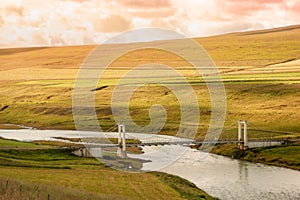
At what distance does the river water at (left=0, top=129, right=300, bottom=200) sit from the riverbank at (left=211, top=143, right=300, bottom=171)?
2.34 meters

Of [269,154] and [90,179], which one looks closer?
[90,179]

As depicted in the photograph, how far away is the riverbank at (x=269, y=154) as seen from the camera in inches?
2682

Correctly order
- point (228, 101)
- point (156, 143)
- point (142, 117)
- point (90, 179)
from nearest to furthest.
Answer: point (90, 179) → point (156, 143) → point (142, 117) → point (228, 101)

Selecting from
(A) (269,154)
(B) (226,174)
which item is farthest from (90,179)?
(A) (269,154)

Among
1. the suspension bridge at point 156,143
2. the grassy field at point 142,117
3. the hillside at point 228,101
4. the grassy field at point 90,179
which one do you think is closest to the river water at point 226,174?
the suspension bridge at point 156,143

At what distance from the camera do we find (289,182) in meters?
53.7

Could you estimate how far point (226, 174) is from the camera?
58.5 metres

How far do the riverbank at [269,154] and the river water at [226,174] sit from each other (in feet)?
7.67

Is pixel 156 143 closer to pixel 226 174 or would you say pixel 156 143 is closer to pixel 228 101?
pixel 226 174

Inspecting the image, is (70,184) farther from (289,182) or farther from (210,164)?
(210,164)

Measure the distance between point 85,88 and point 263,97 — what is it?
7251 cm

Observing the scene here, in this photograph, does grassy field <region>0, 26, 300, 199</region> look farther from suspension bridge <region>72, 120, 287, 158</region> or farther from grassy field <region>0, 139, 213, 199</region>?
suspension bridge <region>72, 120, 287, 158</region>

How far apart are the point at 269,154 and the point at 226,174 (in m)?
17.3

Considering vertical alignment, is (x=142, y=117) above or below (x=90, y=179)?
above
